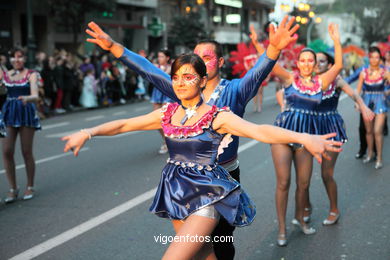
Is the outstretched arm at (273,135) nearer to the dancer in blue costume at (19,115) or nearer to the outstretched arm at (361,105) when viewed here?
the outstretched arm at (361,105)

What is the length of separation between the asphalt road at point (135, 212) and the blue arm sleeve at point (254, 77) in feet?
5.10

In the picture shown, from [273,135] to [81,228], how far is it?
10.0 ft

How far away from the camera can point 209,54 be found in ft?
12.7

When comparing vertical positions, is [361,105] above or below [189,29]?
below

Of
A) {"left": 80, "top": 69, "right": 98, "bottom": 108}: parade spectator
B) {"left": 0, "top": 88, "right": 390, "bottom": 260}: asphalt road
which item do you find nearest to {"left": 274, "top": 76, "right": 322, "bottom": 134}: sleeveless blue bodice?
{"left": 0, "top": 88, "right": 390, "bottom": 260}: asphalt road

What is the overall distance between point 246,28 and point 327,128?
51178mm

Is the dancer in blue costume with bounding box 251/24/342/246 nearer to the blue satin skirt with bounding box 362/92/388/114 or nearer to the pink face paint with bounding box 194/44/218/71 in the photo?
the pink face paint with bounding box 194/44/218/71

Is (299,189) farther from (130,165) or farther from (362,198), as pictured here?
(130,165)

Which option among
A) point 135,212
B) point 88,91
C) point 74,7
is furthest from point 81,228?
point 74,7

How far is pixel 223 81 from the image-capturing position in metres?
3.93

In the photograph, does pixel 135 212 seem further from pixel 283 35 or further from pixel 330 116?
pixel 283 35

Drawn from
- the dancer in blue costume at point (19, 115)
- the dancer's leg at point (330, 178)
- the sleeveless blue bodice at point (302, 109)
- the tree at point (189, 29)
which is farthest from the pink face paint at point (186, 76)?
the tree at point (189, 29)

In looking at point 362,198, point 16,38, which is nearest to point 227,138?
point 362,198

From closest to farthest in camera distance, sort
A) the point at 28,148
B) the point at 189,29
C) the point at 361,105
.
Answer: the point at 361,105
the point at 28,148
the point at 189,29
